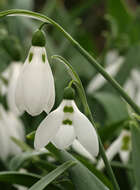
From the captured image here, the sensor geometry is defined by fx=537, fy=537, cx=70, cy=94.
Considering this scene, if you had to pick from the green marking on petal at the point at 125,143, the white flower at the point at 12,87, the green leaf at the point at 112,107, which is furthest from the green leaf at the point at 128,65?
the green marking on petal at the point at 125,143

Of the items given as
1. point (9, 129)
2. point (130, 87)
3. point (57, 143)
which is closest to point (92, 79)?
point (130, 87)

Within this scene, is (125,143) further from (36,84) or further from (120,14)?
A: (120,14)

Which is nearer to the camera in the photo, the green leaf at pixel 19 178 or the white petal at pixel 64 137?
the white petal at pixel 64 137

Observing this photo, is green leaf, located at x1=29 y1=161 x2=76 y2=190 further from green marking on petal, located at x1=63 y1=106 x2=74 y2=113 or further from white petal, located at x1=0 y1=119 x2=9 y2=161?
white petal, located at x1=0 y1=119 x2=9 y2=161

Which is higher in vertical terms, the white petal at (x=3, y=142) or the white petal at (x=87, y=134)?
the white petal at (x=3, y=142)

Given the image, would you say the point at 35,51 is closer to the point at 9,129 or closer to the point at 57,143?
the point at 57,143

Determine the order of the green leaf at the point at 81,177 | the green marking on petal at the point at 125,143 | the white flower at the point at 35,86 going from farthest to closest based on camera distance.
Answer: the green marking on petal at the point at 125,143 → the green leaf at the point at 81,177 → the white flower at the point at 35,86

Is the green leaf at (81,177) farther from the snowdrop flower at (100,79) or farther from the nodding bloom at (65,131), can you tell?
the snowdrop flower at (100,79)

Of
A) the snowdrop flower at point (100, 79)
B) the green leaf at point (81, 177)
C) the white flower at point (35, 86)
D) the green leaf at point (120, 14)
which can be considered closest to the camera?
the white flower at point (35, 86)
